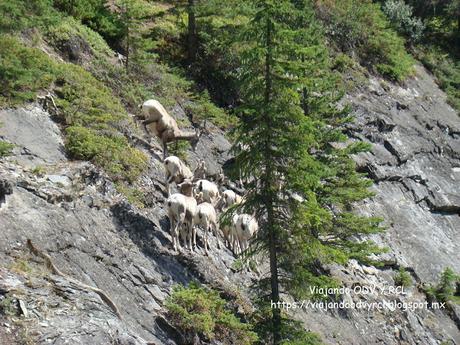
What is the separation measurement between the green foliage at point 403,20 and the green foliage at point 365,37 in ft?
10.4

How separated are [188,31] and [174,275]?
16957 mm

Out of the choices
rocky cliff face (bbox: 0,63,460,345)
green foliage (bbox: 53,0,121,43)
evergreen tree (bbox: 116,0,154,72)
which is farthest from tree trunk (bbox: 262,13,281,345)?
green foliage (bbox: 53,0,121,43)

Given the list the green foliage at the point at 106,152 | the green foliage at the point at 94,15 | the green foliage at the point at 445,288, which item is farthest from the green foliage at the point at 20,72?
the green foliage at the point at 445,288

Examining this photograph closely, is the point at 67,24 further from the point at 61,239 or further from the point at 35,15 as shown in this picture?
the point at 61,239

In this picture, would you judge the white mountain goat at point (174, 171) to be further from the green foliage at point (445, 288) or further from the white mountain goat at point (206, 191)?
the green foliage at point (445, 288)

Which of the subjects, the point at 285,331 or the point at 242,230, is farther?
the point at 242,230

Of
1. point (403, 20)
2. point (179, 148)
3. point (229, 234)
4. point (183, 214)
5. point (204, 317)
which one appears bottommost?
point (204, 317)

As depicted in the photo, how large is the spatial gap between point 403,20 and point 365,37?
20.9ft

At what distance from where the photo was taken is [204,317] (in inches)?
531

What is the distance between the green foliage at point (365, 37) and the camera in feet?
120

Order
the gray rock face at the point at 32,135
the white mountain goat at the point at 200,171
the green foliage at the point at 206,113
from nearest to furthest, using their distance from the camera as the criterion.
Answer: the gray rock face at the point at 32,135
the white mountain goat at the point at 200,171
the green foliage at the point at 206,113

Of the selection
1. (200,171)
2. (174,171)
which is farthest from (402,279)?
(174,171)

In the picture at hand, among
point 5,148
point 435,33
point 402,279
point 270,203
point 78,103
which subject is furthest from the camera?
point 435,33

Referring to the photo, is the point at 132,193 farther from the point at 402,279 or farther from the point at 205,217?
the point at 402,279
